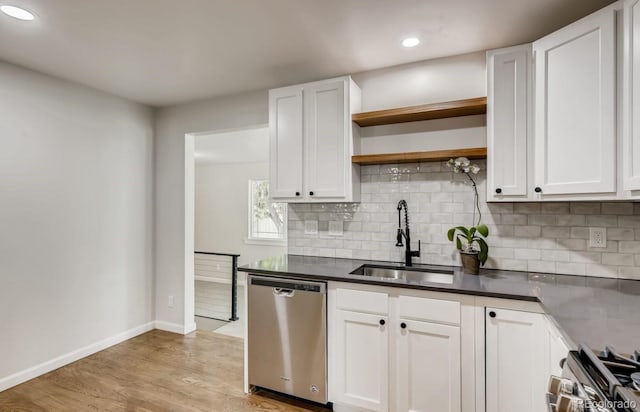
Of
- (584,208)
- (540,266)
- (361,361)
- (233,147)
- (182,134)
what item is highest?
(233,147)

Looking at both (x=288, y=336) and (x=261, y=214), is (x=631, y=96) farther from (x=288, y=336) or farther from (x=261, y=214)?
(x=261, y=214)

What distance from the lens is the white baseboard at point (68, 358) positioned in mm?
2568

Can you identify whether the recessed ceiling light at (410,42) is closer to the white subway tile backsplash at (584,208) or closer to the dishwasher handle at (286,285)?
the white subway tile backsplash at (584,208)

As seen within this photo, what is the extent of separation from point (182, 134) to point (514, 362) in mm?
3533

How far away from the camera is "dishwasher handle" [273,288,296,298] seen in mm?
2314

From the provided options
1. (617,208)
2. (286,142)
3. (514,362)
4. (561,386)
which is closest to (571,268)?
(617,208)

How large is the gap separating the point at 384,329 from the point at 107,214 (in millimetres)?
2837

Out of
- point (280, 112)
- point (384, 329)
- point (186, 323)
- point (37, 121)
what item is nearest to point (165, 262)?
point (186, 323)

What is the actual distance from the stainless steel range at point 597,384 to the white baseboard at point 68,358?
3.48 meters

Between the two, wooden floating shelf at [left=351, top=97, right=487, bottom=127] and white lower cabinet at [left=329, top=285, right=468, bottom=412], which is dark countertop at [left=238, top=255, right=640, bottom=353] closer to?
white lower cabinet at [left=329, top=285, right=468, bottom=412]

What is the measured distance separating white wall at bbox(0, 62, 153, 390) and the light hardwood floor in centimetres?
24

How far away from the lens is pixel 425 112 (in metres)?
2.38

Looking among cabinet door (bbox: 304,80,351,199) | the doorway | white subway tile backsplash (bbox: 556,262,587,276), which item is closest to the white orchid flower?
cabinet door (bbox: 304,80,351,199)

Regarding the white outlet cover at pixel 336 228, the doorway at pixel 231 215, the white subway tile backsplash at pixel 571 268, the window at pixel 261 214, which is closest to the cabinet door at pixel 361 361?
the white outlet cover at pixel 336 228
